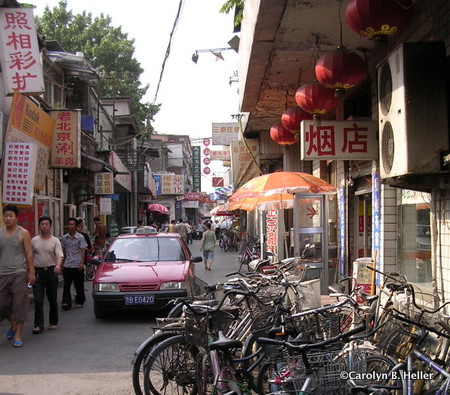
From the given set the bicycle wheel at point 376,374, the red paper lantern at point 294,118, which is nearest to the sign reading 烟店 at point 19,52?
the red paper lantern at point 294,118

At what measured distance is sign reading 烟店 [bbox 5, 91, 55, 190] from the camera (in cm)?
987

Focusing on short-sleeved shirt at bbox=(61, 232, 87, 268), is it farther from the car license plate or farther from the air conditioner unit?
the air conditioner unit

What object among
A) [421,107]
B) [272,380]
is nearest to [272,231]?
[421,107]

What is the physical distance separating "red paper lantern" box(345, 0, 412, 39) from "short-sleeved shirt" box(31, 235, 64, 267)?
18.0ft

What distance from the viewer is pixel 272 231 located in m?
14.5

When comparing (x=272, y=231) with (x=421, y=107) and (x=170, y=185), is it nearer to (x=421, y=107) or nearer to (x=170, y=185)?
(x=421, y=107)

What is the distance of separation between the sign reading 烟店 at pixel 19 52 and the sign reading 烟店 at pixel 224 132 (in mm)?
14094

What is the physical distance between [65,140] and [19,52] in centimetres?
343

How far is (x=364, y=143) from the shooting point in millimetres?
7547

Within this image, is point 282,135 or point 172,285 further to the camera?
point 282,135

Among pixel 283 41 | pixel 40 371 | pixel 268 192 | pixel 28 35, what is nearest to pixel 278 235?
pixel 268 192

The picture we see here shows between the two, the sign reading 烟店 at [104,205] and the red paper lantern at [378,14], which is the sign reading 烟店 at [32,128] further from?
the sign reading 烟店 at [104,205]

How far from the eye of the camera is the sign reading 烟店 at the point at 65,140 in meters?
12.9

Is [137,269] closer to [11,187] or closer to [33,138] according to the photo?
[11,187]
